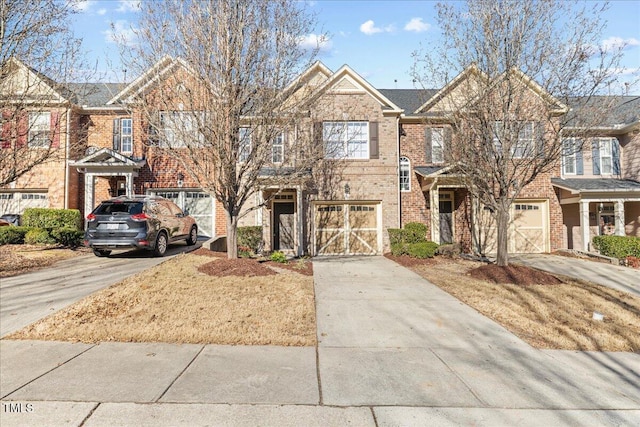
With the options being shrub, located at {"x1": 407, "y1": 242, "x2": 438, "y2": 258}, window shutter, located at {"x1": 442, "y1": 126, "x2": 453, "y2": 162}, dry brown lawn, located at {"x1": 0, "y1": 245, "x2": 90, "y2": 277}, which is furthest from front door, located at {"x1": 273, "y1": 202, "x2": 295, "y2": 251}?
window shutter, located at {"x1": 442, "y1": 126, "x2": 453, "y2": 162}

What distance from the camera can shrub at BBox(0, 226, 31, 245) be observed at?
1226 cm

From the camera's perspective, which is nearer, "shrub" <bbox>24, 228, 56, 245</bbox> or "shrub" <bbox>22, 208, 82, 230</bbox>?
"shrub" <bbox>24, 228, 56, 245</bbox>

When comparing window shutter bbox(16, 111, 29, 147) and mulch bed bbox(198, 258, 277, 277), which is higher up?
window shutter bbox(16, 111, 29, 147)

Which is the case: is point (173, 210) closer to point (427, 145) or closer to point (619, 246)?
point (427, 145)

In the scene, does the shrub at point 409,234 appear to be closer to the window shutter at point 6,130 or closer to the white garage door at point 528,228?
the white garage door at point 528,228

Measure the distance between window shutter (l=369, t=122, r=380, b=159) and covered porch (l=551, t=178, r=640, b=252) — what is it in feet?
26.7

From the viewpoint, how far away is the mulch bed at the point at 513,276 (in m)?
8.98

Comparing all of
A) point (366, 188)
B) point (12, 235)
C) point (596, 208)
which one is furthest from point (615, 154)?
point (12, 235)

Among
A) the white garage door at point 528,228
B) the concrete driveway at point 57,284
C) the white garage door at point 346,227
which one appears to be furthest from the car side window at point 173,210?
the white garage door at point 528,228

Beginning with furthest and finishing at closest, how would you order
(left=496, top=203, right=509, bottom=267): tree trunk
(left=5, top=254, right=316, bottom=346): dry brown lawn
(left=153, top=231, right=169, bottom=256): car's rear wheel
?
1. (left=153, top=231, right=169, bottom=256): car's rear wheel
2. (left=496, top=203, right=509, bottom=267): tree trunk
3. (left=5, top=254, right=316, bottom=346): dry brown lawn

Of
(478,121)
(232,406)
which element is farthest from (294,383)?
(478,121)

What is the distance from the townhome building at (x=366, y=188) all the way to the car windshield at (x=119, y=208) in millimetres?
4909

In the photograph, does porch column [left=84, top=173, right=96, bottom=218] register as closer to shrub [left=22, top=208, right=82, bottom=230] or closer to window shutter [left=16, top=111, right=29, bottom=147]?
shrub [left=22, top=208, right=82, bottom=230]

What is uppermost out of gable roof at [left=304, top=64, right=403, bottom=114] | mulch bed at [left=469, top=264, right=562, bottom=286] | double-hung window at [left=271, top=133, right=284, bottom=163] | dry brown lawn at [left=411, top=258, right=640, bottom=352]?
gable roof at [left=304, top=64, right=403, bottom=114]
